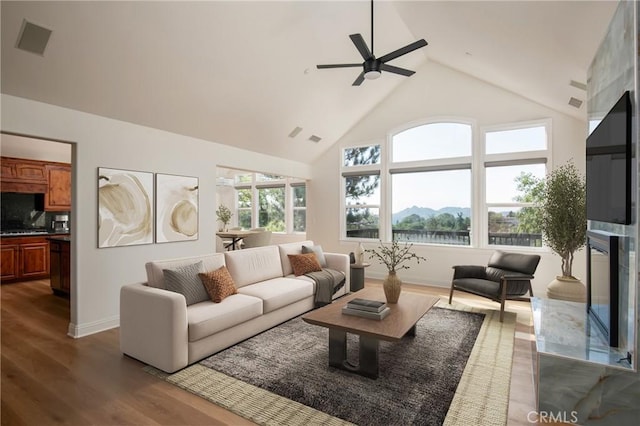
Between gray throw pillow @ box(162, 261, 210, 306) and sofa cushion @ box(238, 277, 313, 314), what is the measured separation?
1.72 ft

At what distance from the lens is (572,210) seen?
12.9ft

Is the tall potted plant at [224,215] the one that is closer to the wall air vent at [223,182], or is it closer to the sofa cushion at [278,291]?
the wall air vent at [223,182]

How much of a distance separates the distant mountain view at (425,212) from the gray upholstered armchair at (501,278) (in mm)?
1305

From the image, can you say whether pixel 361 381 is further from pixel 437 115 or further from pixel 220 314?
pixel 437 115

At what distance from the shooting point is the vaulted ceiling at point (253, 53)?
9.40 ft

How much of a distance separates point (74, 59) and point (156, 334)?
2.78 meters

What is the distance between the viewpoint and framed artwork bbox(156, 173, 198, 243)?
4461mm

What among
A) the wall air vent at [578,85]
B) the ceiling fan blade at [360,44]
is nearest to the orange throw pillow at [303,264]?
the ceiling fan blade at [360,44]

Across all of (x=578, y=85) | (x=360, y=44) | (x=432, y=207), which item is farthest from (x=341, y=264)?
(x=578, y=85)

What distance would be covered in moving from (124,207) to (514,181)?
5965 mm

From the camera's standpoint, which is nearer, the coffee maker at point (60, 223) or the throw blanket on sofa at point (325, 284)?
the throw blanket on sofa at point (325, 284)

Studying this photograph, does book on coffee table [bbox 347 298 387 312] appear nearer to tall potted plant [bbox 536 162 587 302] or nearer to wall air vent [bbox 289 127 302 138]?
tall potted plant [bbox 536 162 587 302]

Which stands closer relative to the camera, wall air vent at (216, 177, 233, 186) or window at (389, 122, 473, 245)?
window at (389, 122, 473, 245)

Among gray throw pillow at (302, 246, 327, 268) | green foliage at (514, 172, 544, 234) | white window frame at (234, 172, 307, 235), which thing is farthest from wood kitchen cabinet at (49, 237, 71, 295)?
green foliage at (514, 172, 544, 234)
